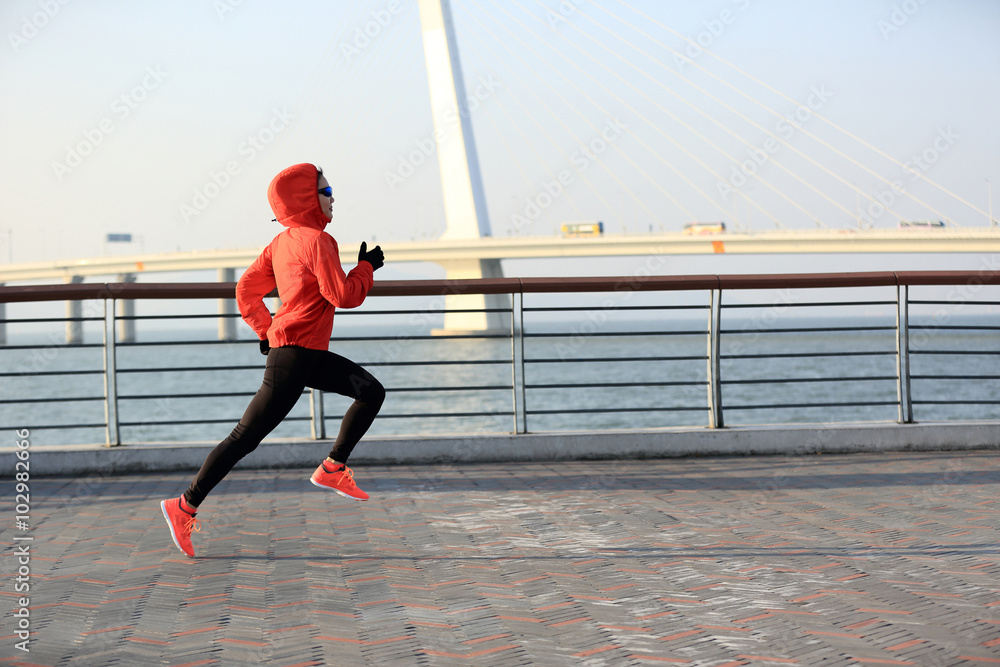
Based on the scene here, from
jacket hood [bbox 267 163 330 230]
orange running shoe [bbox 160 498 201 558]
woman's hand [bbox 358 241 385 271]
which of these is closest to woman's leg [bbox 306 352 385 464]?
woman's hand [bbox 358 241 385 271]

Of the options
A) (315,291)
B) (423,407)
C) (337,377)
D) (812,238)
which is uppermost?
(812,238)

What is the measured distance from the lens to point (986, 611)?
2475 mm

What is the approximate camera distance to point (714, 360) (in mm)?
5492

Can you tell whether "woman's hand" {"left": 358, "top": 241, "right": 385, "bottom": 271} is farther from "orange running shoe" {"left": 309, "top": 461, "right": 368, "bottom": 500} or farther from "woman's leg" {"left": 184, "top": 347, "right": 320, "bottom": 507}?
"orange running shoe" {"left": 309, "top": 461, "right": 368, "bottom": 500}

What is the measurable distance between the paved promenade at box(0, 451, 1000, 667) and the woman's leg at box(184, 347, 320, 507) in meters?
0.27

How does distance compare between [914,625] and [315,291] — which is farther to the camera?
[315,291]

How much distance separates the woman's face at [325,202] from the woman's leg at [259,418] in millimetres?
546

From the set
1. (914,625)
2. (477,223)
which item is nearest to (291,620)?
(914,625)

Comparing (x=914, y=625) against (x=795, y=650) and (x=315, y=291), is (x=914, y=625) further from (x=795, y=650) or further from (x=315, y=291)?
(x=315, y=291)

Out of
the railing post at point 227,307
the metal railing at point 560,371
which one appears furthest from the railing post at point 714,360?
the railing post at point 227,307

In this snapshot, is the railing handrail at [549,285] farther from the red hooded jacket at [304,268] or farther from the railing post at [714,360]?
the red hooded jacket at [304,268]

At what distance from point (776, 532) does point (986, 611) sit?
101cm

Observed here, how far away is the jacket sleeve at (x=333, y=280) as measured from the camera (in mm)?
3238

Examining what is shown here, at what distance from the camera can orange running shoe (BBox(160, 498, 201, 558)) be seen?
3.17 m
